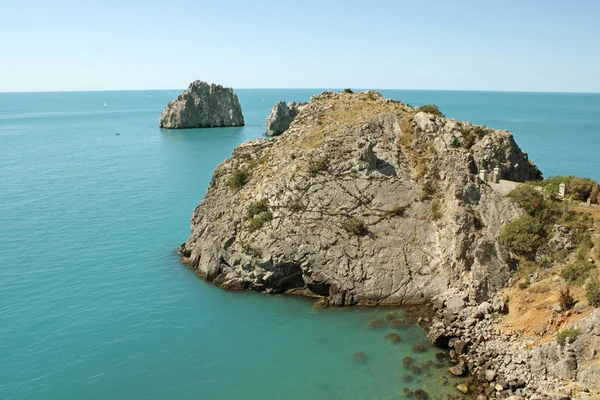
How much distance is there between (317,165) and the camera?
44.5 m

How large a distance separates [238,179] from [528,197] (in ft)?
94.0

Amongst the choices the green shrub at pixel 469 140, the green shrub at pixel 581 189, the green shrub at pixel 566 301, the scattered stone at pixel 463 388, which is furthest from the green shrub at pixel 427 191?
the scattered stone at pixel 463 388

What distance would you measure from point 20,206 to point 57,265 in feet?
89.1

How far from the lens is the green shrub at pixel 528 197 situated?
123ft

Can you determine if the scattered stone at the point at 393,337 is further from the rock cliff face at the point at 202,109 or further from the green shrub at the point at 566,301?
the rock cliff face at the point at 202,109

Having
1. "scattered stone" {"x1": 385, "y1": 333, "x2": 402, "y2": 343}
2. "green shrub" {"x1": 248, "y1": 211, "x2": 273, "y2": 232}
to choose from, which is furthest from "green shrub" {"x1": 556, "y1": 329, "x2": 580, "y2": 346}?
"green shrub" {"x1": 248, "y1": 211, "x2": 273, "y2": 232}

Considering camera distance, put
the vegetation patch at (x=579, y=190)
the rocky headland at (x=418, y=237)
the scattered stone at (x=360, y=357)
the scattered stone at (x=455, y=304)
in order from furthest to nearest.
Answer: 1. the vegetation patch at (x=579, y=190)
2. the scattered stone at (x=455, y=304)
3. the scattered stone at (x=360, y=357)
4. the rocky headland at (x=418, y=237)

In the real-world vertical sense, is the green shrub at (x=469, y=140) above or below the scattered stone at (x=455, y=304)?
above

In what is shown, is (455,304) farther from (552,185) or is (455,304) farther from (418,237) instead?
(552,185)

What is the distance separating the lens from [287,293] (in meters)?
41.4

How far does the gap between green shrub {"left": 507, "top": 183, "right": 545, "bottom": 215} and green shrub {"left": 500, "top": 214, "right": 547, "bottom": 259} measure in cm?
87

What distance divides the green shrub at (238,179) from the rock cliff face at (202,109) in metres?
127

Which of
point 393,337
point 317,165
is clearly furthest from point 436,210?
point 393,337

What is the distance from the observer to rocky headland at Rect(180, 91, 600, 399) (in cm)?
2965
